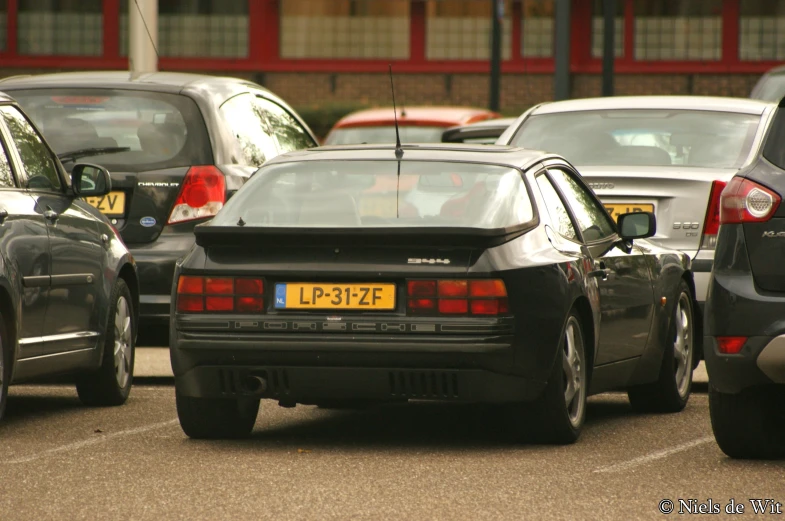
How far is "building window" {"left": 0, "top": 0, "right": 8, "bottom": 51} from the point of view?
3559cm

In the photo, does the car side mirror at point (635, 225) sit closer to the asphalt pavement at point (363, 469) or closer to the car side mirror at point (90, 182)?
the asphalt pavement at point (363, 469)

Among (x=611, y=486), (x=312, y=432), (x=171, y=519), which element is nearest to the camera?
(x=171, y=519)

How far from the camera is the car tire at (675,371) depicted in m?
9.31

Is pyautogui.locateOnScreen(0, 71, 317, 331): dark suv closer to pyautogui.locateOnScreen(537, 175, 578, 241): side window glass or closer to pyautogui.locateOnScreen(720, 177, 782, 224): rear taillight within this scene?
pyautogui.locateOnScreen(537, 175, 578, 241): side window glass

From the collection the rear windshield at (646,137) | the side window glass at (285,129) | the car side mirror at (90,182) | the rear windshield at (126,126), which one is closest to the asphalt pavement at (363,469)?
the car side mirror at (90,182)

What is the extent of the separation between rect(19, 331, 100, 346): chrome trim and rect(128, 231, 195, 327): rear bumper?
1581 millimetres

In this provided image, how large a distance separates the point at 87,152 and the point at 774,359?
5.41 meters

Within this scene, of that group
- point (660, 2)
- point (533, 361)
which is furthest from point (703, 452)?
point (660, 2)

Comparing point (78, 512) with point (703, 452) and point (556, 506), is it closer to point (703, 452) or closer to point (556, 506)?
point (556, 506)

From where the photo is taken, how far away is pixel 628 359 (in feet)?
28.7

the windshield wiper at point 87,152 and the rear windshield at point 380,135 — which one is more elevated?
the windshield wiper at point 87,152

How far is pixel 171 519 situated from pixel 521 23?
100ft

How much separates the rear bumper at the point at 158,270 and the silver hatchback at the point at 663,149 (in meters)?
2.30

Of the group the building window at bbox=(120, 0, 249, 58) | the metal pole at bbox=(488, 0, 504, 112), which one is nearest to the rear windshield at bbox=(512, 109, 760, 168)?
the metal pole at bbox=(488, 0, 504, 112)
